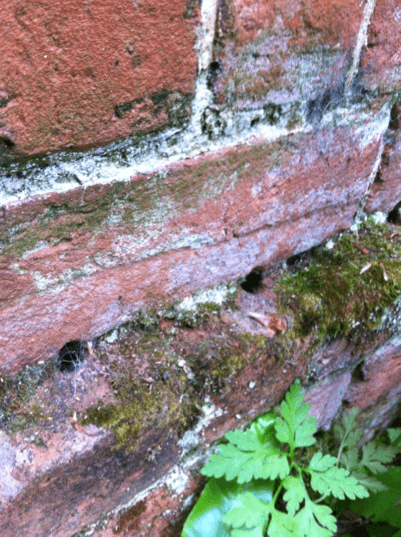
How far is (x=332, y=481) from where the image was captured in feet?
3.29

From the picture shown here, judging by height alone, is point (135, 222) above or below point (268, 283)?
above

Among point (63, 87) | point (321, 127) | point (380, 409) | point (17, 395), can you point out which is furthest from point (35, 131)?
point (380, 409)

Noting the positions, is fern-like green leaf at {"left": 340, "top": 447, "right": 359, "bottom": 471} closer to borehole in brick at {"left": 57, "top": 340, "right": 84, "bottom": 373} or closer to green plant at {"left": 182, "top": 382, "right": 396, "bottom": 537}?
green plant at {"left": 182, "top": 382, "right": 396, "bottom": 537}

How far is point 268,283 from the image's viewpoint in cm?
106

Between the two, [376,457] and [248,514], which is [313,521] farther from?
[376,457]

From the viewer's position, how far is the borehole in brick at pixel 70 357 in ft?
2.57

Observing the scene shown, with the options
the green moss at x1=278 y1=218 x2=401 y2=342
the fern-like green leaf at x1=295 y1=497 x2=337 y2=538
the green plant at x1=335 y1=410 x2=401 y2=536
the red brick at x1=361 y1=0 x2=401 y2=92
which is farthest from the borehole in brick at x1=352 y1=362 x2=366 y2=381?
the red brick at x1=361 y1=0 x2=401 y2=92

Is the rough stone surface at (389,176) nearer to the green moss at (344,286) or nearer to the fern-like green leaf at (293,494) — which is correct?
the green moss at (344,286)

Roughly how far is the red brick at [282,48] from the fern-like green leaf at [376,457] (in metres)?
1.03

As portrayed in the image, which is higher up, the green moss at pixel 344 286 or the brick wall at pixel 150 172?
the brick wall at pixel 150 172

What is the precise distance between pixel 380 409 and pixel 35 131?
4.94ft

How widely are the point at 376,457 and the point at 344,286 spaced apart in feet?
1.91

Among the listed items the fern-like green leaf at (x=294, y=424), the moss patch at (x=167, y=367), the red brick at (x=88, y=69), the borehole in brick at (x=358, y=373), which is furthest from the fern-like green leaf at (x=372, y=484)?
the red brick at (x=88, y=69)

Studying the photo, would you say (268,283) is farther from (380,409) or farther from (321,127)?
(380,409)
